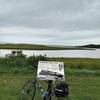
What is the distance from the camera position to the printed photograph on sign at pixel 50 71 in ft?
27.3

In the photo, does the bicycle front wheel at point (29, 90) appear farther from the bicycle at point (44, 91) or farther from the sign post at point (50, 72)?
the sign post at point (50, 72)

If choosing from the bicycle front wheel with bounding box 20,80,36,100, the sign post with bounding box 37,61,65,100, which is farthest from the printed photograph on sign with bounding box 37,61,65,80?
the bicycle front wheel with bounding box 20,80,36,100

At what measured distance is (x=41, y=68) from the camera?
870cm

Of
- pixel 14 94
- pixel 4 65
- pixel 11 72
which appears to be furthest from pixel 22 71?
pixel 14 94

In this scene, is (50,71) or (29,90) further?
(29,90)

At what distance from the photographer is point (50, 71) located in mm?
8500

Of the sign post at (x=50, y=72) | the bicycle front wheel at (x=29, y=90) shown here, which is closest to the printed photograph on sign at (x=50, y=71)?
the sign post at (x=50, y=72)

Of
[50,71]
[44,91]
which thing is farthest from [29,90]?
[50,71]

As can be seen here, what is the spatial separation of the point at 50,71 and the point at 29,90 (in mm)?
719

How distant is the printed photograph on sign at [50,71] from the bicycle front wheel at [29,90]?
0.37 meters

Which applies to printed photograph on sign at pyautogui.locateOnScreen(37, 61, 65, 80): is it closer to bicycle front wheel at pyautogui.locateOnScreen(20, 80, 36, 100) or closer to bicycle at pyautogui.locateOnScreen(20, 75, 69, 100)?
bicycle at pyautogui.locateOnScreen(20, 75, 69, 100)

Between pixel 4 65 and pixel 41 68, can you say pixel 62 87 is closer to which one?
pixel 41 68

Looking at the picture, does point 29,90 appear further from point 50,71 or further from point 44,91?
point 50,71

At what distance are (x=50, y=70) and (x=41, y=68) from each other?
25cm
